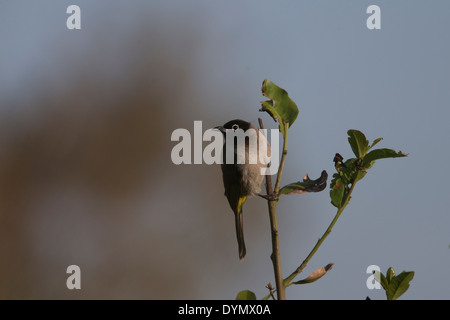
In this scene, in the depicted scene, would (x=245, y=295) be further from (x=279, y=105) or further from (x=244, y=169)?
(x=244, y=169)

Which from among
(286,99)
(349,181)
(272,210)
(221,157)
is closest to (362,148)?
(349,181)

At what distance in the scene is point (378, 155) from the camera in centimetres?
111

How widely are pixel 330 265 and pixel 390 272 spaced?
13cm

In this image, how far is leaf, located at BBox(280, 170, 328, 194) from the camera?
112cm

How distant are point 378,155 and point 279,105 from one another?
0.24 meters

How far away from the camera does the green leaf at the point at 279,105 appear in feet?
3.70

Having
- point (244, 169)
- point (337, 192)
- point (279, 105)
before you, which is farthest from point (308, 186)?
point (244, 169)

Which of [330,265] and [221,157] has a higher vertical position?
[221,157]

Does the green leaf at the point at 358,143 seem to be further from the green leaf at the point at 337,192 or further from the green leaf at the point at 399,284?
the green leaf at the point at 399,284

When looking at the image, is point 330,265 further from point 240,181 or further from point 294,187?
point 240,181

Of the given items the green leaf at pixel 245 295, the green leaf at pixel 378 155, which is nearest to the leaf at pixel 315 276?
the green leaf at pixel 245 295

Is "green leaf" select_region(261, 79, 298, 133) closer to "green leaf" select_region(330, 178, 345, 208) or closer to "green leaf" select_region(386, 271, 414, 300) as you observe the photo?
"green leaf" select_region(330, 178, 345, 208)

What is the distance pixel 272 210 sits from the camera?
937 mm
